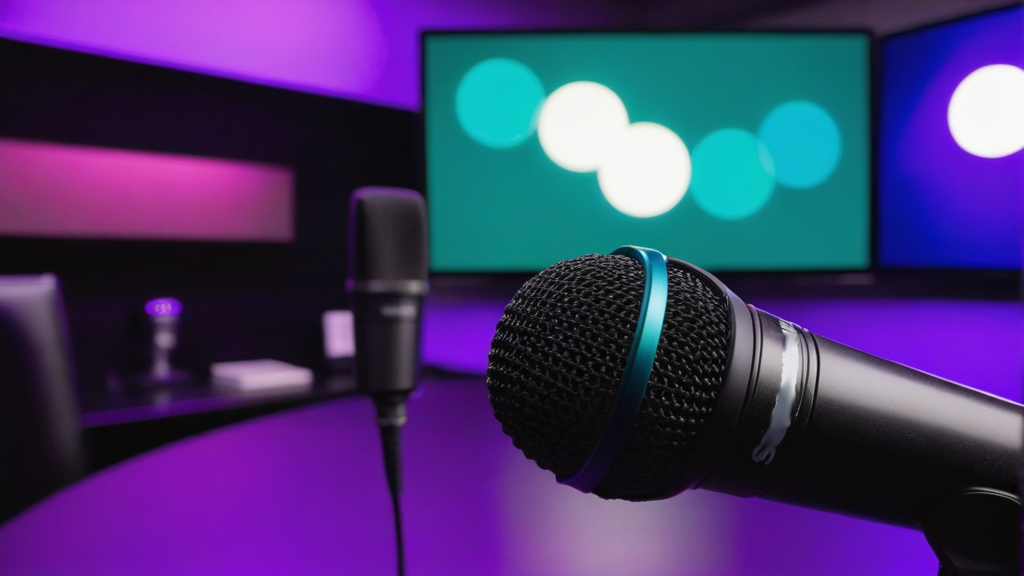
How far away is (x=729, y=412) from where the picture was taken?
36 cm

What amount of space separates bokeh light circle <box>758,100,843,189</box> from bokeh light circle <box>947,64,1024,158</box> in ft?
1.00

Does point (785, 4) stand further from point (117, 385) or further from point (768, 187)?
point (117, 385)

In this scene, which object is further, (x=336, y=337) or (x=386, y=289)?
(x=336, y=337)

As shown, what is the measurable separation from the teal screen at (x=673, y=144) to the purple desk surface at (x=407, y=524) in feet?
3.55

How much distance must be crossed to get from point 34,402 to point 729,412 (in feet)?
3.96

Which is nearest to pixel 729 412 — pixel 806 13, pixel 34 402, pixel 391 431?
pixel 391 431

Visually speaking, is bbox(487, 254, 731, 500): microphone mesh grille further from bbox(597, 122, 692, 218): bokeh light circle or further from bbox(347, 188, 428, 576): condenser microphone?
bbox(597, 122, 692, 218): bokeh light circle

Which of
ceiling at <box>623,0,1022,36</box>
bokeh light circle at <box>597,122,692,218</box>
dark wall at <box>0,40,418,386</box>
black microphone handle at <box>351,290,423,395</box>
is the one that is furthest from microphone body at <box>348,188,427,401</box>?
ceiling at <box>623,0,1022,36</box>

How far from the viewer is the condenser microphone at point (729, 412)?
13.9 inches

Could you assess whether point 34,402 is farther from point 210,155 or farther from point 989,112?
point 989,112

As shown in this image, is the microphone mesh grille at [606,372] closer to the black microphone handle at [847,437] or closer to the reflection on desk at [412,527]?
the black microphone handle at [847,437]

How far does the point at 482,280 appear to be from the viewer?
2.03 meters

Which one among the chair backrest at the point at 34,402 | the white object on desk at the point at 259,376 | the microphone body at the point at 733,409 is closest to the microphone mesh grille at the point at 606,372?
the microphone body at the point at 733,409

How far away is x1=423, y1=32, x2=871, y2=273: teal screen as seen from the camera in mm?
1939
